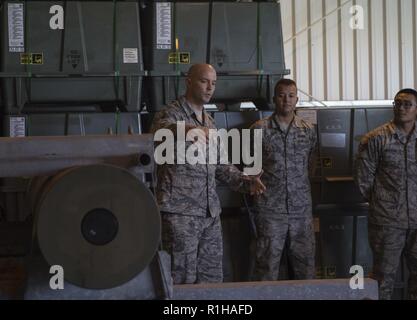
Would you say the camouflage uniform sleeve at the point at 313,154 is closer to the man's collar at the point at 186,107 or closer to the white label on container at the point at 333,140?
the white label on container at the point at 333,140

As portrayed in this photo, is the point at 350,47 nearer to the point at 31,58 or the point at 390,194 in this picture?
the point at 390,194

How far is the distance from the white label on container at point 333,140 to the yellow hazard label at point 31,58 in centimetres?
225

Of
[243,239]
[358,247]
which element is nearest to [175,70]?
[243,239]

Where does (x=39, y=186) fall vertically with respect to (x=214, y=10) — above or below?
below

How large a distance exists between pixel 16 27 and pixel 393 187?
2.96 m

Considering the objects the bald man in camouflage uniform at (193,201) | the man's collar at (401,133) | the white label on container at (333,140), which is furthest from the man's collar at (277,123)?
the bald man in camouflage uniform at (193,201)

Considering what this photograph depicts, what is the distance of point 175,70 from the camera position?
5.67 metres

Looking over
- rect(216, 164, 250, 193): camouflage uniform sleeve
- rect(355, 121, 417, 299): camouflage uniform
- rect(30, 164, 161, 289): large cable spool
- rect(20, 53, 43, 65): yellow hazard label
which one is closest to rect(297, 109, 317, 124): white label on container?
rect(355, 121, 417, 299): camouflage uniform

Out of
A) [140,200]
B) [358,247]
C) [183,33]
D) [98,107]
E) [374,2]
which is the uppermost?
[374,2]

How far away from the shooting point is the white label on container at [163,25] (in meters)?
5.66
